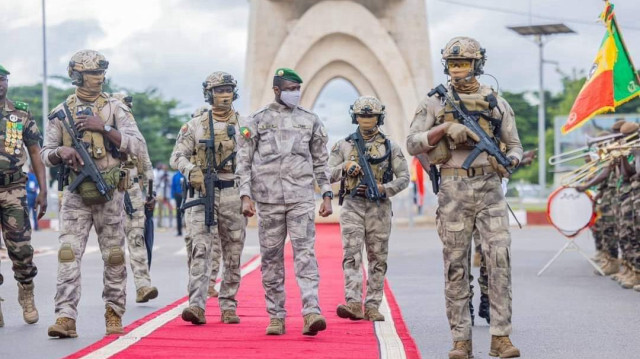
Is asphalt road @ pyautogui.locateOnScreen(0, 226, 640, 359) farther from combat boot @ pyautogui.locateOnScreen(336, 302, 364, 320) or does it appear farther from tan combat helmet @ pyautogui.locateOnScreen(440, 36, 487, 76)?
tan combat helmet @ pyautogui.locateOnScreen(440, 36, 487, 76)

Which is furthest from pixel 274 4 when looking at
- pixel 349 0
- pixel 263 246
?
pixel 263 246

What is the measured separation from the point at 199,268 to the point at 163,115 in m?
68.9

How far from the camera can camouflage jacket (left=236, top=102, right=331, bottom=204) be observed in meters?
9.77

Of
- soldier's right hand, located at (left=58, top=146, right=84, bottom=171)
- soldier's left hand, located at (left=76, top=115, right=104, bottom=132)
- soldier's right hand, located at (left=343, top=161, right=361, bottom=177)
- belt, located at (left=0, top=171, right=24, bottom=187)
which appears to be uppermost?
soldier's left hand, located at (left=76, top=115, right=104, bottom=132)

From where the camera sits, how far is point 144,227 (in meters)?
13.5

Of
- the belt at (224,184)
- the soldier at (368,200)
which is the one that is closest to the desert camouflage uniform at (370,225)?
the soldier at (368,200)

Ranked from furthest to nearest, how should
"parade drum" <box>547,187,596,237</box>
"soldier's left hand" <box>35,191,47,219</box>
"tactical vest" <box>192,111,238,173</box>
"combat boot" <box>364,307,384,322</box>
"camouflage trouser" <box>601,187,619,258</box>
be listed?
"parade drum" <box>547,187,596,237</box>, "camouflage trouser" <box>601,187,619,258</box>, "combat boot" <box>364,307,384,322</box>, "tactical vest" <box>192,111,238,173</box>, "soldier's left hand" <box>35,191,47,219</box>

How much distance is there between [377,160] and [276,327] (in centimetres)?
279

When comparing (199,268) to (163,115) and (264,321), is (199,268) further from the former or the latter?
(163,115)

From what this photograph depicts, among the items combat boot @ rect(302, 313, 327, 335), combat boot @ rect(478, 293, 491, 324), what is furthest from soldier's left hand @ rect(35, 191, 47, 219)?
combat boot @ rect(478, 293, 491, 324)

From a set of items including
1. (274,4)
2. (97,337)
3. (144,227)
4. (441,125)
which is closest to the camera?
(441,125)

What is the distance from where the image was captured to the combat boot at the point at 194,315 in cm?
1008

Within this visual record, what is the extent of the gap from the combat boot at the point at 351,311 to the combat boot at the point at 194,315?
137 centimetres

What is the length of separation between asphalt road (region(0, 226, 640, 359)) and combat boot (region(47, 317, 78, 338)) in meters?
0.09
